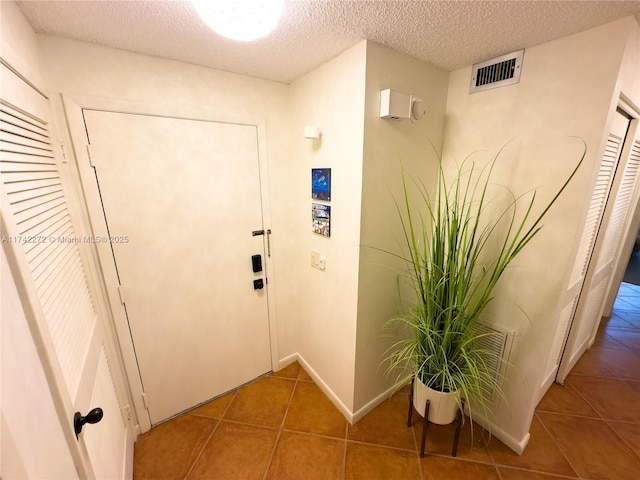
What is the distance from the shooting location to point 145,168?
1.48 m

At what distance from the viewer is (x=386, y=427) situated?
5.94 ft

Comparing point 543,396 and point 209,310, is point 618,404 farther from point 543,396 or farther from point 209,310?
point 209,310

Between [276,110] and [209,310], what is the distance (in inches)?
58.6

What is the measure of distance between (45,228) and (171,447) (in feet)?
5.06

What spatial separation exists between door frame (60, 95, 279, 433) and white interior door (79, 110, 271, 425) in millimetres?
29

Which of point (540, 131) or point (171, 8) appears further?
point (540, 131)

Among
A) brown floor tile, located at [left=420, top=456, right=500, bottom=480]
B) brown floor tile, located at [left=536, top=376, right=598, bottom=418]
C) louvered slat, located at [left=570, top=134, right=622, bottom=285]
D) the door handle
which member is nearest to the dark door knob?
the door handle

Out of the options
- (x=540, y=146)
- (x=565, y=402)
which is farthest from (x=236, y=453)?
(x=540, y=146)

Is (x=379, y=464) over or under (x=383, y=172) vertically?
under

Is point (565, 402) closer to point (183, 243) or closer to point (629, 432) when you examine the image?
point (629, 432)

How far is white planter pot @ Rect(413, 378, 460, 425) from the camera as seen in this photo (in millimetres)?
1476

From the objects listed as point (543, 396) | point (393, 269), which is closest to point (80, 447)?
point (393, 269)

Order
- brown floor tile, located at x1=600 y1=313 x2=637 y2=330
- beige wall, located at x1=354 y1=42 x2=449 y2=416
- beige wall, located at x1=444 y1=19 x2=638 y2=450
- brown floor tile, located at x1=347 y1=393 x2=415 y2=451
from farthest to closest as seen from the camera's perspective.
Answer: brown floor tile, located at x1=600 y1=313 x2=637 y2=330, brown floor tile, located at x1=347 y1=393 x2=415 y2=451, beige wall, located at x1=354 y1=42 x2=449 y2=416, beige wall, located at x1=444 y1=19 x2=638 y2=450

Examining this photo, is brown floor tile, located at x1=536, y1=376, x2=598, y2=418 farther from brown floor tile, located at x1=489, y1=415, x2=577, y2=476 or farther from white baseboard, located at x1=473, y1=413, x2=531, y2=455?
white baseboard, located at x1=473, y1=413, x2=531, y2=455
